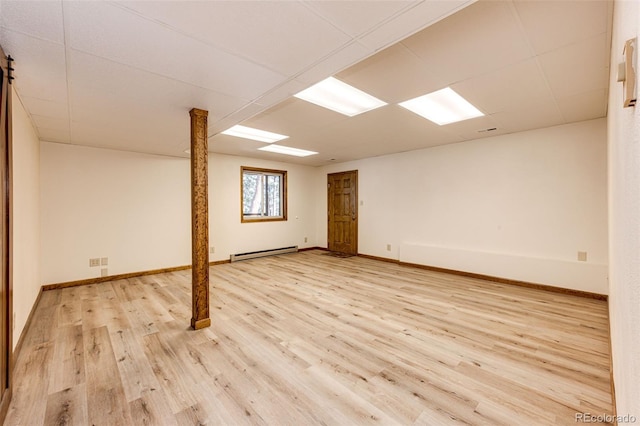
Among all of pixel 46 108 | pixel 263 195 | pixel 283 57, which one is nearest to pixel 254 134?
pixel 46 108

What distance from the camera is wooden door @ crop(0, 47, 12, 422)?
156 centimetres

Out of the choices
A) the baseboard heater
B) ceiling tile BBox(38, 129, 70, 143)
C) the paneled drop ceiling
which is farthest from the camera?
the baseboard heater

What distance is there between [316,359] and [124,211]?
4.36 m

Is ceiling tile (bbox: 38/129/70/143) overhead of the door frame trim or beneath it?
overhead

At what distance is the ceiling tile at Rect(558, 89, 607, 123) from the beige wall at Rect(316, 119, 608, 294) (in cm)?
28

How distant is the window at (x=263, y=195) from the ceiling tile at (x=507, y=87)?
4.78 meters

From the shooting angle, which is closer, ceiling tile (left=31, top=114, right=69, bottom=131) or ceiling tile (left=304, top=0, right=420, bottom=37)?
ceiling tile (left=304, top=0, right=420, bottom=37)

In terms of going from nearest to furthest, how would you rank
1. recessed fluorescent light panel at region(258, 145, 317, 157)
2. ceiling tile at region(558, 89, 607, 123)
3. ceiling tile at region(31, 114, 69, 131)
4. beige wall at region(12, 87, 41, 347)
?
beige wall at region(12, 87, 41, 347), ceiling tile at region(558, 89, 607, 123), ceiling tile at region(31, 114, 69, 131), recessed fluorescent light panel at region(258, 145, 317, 157)

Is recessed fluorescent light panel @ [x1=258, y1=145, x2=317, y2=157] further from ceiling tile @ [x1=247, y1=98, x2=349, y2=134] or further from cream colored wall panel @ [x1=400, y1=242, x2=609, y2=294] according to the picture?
cream colored wall panel @ [x1=400, y1=242, x2=609, y2=294]

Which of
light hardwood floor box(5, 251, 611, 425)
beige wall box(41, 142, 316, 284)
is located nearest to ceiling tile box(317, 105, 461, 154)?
light hardwood floor box(5, 251, 611, 425)

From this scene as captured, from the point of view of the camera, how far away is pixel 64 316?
3.07 meters

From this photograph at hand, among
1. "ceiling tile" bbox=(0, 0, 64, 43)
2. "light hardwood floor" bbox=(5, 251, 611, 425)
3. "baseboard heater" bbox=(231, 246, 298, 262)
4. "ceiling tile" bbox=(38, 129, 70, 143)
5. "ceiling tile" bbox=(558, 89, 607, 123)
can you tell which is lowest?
"light hardwood floor" bbox=(5, 251, 611, 425)

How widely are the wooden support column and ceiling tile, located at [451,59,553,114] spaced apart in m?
2.58

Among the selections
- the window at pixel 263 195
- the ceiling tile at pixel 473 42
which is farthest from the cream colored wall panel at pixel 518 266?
the window at pixel 263 195
